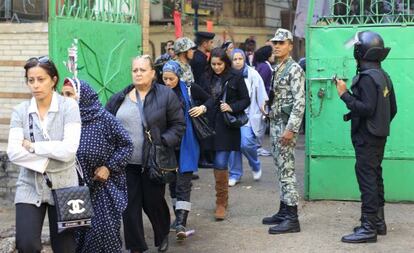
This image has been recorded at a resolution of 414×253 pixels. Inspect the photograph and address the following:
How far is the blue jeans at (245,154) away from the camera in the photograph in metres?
8.92

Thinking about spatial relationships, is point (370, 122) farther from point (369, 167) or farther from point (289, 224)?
point (289, 224)

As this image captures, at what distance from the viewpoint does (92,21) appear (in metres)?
7.78

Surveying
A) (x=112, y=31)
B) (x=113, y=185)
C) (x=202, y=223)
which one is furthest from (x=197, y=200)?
(x=113, y=185)

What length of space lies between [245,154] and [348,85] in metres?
2.19

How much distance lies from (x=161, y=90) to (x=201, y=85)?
1510 millimetres

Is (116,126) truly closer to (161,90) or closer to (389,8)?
(161,90)

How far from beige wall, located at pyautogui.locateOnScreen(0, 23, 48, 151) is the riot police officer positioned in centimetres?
357

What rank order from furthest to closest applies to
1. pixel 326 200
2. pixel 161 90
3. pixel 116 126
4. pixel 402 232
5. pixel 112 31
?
pixel 112 31
pixel 326 200
pixel 402 232
pixel 161 90
pixel 116 126

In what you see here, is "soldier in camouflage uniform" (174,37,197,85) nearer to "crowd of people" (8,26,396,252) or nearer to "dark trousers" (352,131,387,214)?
"crowd of people" (8,26,396,252)

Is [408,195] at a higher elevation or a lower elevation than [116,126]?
lower

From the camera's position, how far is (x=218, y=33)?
782 inches

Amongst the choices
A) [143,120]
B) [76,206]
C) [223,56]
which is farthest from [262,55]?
→ [76,206]

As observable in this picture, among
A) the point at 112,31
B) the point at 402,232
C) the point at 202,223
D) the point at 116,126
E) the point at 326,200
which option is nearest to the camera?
the point at 116,126

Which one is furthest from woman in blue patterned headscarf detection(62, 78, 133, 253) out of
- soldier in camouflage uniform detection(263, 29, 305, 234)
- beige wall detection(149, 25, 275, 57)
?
beige wall detection(149, 25, 275, 57)
